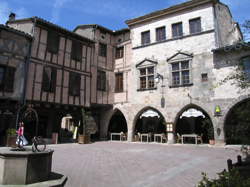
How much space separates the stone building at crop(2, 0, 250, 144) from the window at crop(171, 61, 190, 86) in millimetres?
66

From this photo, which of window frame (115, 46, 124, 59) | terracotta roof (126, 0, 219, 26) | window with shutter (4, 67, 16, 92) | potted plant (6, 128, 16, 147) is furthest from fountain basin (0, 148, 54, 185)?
window frame (115, 46, 124, 59)

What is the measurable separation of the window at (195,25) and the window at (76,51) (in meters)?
8.09

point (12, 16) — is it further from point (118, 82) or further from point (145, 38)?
point (145, 38)

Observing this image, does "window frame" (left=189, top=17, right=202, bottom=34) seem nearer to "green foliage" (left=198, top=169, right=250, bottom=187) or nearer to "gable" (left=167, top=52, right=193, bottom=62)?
"gable" (left=167, top=52, right=193, bottom=62)

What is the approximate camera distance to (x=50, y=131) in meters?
14.2

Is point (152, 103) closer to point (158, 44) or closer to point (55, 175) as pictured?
point (158, 44)

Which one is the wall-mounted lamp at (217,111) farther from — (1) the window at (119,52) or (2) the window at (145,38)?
(1) the window at (119,52)

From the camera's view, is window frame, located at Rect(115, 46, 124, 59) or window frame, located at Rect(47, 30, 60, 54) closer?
window frame, located at Rect(47, 30, 60, 54)

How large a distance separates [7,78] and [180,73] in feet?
35.0

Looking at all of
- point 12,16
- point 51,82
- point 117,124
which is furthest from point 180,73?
point 12,16

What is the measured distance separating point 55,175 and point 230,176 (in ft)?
12.4

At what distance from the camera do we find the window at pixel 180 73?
44.6ft

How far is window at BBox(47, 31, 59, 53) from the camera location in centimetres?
Answer: 1339

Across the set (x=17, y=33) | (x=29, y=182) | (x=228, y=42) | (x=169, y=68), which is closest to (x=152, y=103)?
(x=169, y=68)
